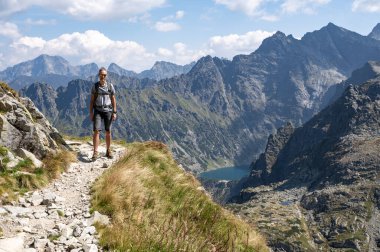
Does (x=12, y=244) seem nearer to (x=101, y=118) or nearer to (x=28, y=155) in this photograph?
(x=28, y=155)

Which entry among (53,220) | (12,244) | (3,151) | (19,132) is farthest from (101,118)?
(12,244)

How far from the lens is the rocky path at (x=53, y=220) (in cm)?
859

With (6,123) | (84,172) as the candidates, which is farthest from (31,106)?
(84,172)

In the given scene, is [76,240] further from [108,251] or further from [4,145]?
[4,145]

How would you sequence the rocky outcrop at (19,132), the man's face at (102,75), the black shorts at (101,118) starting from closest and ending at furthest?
the rocky outcrop at (19,132) → the man's face at (102,75) → the black shorts at (101,118)

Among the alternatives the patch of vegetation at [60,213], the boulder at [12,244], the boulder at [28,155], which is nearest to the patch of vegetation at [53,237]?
the boulder at [12,244]

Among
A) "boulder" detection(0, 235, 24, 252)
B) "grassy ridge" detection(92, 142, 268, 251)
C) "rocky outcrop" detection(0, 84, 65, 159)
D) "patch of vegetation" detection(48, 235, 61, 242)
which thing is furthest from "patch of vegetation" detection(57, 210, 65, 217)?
"rocky outcrop" detection(0, 84, 65, 159)

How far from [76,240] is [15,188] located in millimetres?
5068

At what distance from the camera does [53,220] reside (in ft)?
35.0

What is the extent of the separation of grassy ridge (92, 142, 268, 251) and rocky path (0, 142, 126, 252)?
453mm

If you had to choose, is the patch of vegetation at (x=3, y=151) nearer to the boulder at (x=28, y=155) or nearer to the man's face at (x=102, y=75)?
the boulder at (x=28, y=155)

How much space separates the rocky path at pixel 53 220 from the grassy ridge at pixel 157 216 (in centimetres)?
45

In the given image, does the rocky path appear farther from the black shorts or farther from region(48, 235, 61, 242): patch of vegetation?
the black shorts

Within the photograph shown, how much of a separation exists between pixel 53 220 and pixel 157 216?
2838 millimetres
